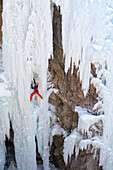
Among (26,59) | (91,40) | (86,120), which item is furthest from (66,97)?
(91,40)

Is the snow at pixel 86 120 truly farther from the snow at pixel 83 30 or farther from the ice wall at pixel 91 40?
the snow at pixel 83 30

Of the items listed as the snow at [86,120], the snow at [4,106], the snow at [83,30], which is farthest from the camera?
the snow at [4,106]

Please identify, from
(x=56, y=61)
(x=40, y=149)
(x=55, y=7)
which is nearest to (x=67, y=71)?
(x=56, y=61)

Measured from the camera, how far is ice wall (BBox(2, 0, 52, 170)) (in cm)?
382

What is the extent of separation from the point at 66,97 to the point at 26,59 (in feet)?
Answer: 4.44

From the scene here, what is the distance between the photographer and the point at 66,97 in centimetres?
454

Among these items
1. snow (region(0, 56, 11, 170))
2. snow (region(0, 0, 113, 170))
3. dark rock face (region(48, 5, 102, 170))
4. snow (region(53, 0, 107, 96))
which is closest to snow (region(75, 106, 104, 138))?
snow (region(0, 0, 113, 170))

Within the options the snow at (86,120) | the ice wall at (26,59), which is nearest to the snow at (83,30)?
the ice wall at (26,59)

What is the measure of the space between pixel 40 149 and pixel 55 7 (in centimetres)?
349

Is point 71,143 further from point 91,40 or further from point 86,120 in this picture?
point 91,40

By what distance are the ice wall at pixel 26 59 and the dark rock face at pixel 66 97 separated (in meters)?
0.29

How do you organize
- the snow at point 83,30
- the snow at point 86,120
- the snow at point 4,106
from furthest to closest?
the snow at point 4,106, the snow at point 86,120, the snow at point 83,30

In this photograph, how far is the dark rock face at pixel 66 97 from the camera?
4.19 metres

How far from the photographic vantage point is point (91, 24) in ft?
12.7
